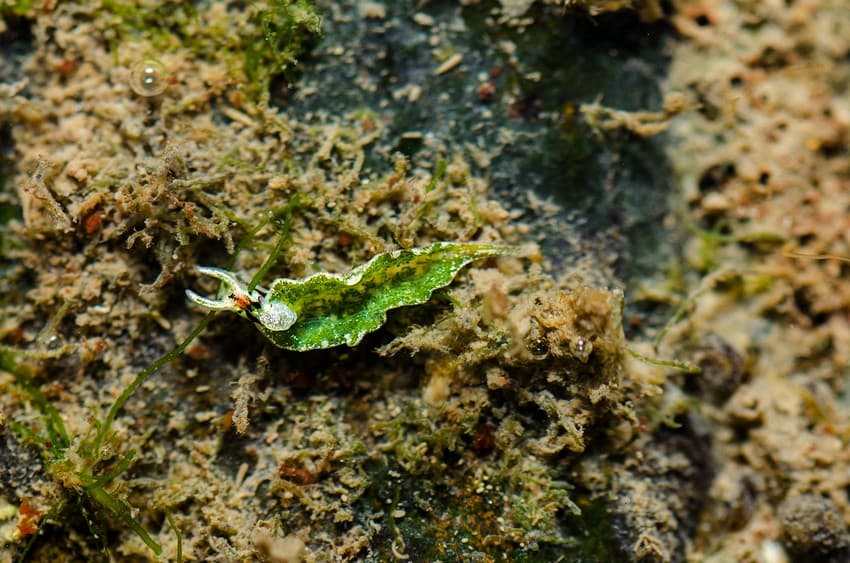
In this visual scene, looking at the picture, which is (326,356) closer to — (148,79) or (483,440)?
(483,440)

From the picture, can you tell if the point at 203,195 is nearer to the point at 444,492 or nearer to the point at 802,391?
the point at 444,492

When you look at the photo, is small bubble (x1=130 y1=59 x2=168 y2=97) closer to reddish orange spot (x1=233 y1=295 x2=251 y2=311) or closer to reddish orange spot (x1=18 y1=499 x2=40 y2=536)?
reddish orange spot (x1=233 y1=295 x2=251 y2=311)

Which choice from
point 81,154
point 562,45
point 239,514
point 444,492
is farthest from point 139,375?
point 562,45

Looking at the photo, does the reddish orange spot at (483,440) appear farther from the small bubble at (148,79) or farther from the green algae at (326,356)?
the small bubble at (148,79)

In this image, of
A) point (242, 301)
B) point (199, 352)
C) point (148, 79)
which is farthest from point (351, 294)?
point (148, 79)

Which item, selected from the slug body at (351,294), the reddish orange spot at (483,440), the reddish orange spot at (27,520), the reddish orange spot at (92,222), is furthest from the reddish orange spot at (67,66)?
the reddish orange spot at (483,440)
